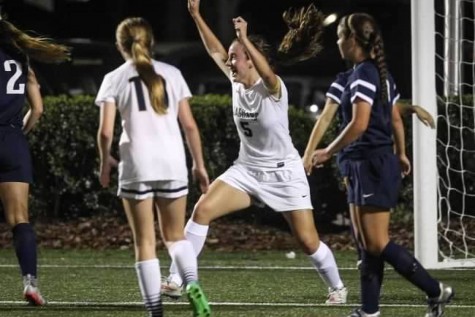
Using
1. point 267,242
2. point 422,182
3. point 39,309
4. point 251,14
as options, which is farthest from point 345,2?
Result: point 39,309

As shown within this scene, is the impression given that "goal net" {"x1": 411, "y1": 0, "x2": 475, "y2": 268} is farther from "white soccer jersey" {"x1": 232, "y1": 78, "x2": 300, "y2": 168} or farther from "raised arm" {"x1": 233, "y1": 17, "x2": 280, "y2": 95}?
"raised arm" {"x1": 233, "y1": 17, "x2": 280, "y2": 95}

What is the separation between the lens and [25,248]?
31.3 feet

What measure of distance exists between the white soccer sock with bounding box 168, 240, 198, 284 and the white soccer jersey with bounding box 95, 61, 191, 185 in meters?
0.42

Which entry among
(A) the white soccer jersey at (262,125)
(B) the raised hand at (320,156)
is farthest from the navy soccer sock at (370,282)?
(A) the white soccer jersey at (262,125)

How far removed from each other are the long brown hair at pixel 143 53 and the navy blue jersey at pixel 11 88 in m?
1.51

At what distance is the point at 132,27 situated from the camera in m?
8.17

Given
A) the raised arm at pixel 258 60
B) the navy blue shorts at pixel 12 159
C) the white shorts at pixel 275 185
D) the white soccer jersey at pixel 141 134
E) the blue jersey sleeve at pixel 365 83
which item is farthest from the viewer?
the white shorts at pixel 275 185

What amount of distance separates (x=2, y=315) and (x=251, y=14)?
11.3 m

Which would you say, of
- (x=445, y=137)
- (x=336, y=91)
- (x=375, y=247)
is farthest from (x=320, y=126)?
(x=445, y=137)

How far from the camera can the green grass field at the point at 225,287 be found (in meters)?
9.33

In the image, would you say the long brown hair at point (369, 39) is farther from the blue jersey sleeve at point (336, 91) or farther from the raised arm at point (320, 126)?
the raised arm at point (320, 126)

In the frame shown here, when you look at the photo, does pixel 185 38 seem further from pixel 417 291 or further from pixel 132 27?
pixel 132 27

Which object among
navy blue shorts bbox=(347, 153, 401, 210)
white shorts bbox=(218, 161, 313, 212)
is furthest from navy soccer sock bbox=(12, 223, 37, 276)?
navy blue shorts bbox=(347, 153, 401, 210)

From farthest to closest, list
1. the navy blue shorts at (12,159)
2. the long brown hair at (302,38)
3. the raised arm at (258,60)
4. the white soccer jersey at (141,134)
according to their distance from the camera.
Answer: the long brown hair at (302,38), the navy blue shorts at (12,159), the raised arm at (258,60), the white soccer jersey at (141,134)
